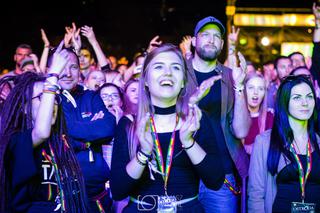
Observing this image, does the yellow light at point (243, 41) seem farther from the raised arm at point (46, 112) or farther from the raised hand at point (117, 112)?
the raised arm at point (46, 112)

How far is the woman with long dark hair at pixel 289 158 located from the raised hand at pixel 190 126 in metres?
1.24

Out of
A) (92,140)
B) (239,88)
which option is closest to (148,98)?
(92,140)

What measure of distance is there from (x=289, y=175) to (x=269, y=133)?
386mm

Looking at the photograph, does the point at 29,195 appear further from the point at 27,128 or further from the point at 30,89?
the point at 30,89

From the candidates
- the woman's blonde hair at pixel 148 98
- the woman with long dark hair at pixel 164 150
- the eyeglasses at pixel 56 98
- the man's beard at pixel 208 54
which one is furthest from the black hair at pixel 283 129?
the eyeglasses at pixel 56 98

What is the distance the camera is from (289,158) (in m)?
3.44

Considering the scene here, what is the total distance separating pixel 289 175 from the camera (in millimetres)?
3402

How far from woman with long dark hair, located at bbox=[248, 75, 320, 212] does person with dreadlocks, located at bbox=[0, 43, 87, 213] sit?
136 centimetres

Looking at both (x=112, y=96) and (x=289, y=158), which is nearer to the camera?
(x=289, y=158)

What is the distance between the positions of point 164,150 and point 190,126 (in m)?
0.24

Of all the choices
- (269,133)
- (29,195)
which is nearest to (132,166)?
(29,195)

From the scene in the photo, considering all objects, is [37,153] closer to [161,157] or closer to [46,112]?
[46,112]

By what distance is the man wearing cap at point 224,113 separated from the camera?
153 inches

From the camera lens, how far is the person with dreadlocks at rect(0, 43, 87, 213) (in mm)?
2627
